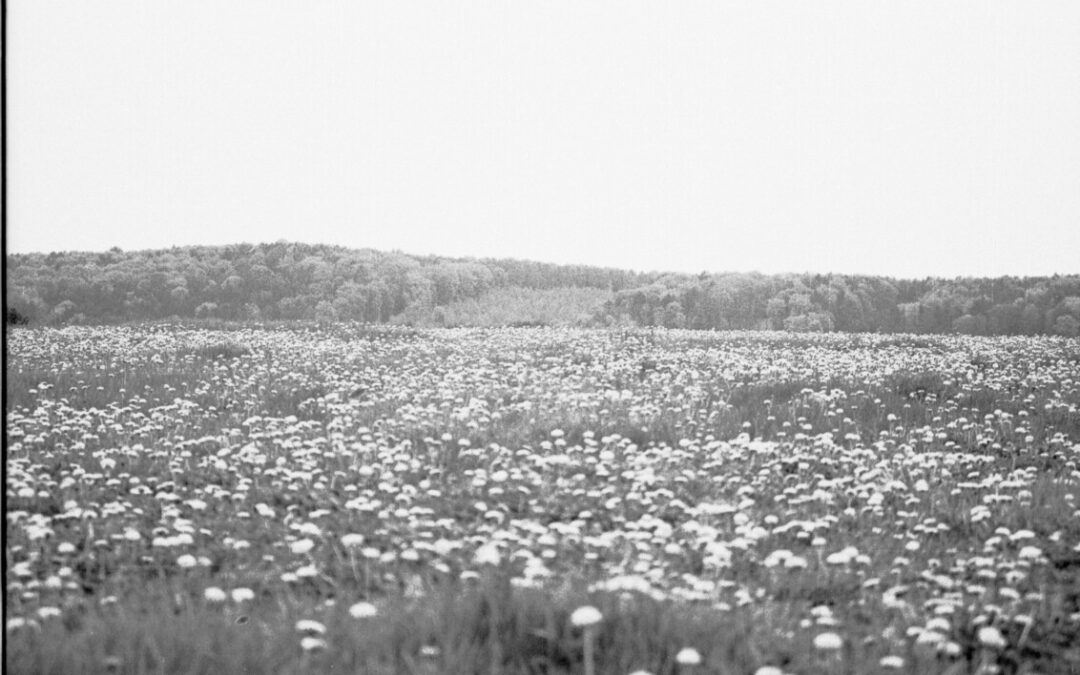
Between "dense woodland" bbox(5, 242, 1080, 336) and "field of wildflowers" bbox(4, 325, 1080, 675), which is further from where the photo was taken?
"dense woodland" bbox(5, 242, 1080, 336)

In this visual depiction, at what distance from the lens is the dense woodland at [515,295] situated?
18.1ft

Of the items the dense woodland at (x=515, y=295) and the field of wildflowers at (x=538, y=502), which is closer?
the field of wildflowers at (x=538, y=502)

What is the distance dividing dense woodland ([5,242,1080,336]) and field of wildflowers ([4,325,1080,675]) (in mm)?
192

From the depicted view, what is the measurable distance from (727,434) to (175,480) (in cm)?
352

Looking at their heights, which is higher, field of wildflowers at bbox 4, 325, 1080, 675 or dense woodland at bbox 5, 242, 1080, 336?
dense woodland at bbox 5, 242, 1080, 336

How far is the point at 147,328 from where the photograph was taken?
602cm

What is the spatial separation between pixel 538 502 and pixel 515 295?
249 centimetres

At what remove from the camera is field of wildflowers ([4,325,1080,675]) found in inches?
106

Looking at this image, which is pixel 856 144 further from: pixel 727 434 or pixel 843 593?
pixel 843 593

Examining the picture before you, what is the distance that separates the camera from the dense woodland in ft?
18.1

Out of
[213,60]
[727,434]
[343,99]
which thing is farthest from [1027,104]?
[213,60]

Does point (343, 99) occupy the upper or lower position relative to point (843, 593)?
upper

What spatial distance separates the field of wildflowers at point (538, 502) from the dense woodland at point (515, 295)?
0.19 metres

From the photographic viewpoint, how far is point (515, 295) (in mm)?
6270
